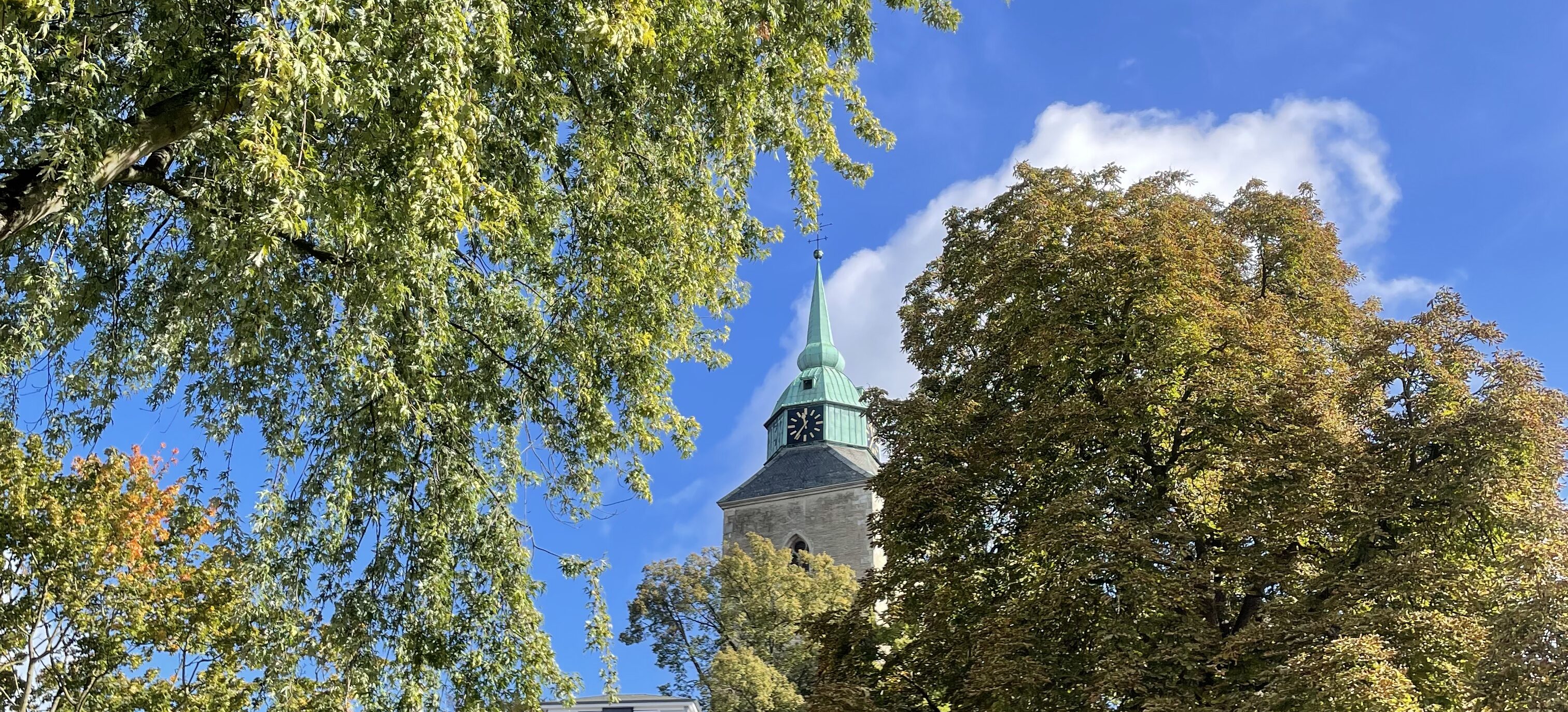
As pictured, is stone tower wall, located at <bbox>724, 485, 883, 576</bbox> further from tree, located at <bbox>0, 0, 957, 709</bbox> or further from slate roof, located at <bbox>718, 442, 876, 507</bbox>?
tree, located at <bbox>0, 0, 957, 709</bbox>

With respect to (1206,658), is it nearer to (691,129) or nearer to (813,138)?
(813,138)

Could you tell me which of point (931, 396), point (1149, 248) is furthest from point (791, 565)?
point (1149, 248)

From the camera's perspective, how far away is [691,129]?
8.72 meters

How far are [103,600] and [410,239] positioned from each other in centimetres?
1000

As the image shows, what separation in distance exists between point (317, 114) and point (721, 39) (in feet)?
9.36

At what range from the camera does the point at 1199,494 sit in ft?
37.4

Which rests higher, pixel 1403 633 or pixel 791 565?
pixel 791 565

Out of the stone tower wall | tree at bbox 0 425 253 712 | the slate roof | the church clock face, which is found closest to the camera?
tree at bbox 0 425 253 712

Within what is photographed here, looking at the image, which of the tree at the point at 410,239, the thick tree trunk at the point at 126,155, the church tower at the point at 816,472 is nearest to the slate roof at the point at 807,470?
the church tower at the point at 816,472

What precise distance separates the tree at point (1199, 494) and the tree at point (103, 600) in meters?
7.30

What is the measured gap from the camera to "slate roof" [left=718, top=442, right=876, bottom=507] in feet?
153

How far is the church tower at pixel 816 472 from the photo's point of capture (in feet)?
147

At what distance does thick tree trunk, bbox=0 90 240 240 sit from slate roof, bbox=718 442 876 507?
3998cm

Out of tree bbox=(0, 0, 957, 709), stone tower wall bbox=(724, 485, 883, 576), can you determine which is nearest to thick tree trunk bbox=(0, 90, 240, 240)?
tree bbox=(0, 0, 957, 709)
